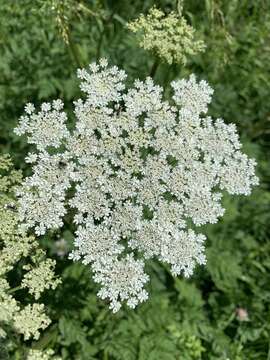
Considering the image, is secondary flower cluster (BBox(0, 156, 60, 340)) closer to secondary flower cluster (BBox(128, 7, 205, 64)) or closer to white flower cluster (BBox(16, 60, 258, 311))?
white flower cluster (BBox(16, 60, 258, 311))

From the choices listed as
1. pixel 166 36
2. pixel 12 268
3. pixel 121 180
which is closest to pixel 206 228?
pixel 121 180

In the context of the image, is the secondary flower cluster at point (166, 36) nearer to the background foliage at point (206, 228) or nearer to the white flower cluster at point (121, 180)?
the white flower cluster at point (121, 180)

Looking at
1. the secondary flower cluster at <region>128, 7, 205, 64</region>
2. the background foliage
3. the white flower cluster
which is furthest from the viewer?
the background foliage

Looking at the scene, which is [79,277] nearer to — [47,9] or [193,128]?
[193,128]

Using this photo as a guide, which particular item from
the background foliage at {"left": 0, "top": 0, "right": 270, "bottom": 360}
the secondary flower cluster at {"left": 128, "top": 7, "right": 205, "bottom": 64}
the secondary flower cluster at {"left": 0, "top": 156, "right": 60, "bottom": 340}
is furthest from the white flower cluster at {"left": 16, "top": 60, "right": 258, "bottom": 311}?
the background foliage at {"left": 0, "top": 0, "right": 270, "bottom": 360}

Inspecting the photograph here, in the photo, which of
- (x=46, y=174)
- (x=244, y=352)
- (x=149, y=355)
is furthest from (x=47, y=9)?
(x=244, y=352)

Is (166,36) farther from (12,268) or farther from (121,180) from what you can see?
(12,268)
